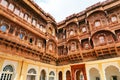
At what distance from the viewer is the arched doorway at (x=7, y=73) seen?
36.1ft

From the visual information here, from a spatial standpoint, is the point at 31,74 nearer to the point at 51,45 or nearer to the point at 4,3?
the point at 51,45

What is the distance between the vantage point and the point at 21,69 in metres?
12.7

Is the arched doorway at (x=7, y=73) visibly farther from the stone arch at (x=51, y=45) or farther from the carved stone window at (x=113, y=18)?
the carved stone window at (x=113, y=18)

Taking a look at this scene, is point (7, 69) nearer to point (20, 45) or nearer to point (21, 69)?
point (21, 69)

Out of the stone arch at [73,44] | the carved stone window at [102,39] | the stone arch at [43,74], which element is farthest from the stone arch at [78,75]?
the carved stone window at [102,39]

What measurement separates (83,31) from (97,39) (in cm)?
328

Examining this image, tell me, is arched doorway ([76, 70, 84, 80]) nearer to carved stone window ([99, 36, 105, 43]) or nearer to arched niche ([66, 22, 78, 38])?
carved stone window ([99, 36, 105, 43])

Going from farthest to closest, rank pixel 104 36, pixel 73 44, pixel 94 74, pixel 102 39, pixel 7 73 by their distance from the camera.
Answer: pixel 73 44
pixel 94 74
pixel 102 39
pixel 104 36
pixel 7 73

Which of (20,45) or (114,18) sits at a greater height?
(114,18)

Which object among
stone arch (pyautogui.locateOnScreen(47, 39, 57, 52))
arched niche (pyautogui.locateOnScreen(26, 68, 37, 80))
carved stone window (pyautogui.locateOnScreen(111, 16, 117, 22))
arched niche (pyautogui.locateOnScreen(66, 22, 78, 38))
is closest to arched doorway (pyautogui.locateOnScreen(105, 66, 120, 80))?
carved stone window (pyautogui.locateOnScreen(111, 16, 117, 22))

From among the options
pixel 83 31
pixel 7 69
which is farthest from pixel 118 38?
pixel 7 69

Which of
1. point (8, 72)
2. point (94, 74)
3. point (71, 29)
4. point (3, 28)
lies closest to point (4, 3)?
point (3, 28)

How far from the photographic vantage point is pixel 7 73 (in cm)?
1141

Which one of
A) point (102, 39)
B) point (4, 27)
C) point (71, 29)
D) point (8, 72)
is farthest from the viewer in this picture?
point (71, 29)
